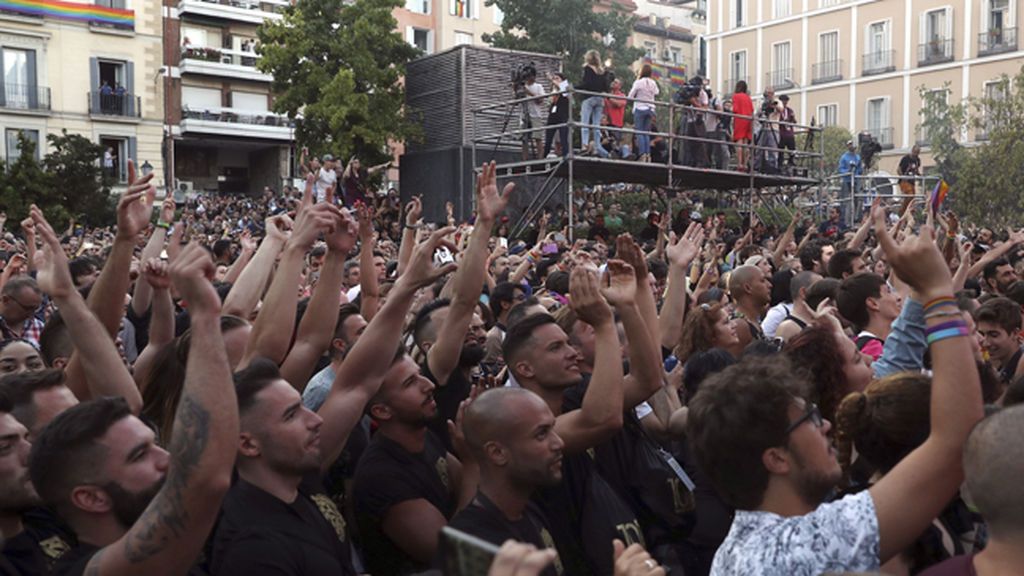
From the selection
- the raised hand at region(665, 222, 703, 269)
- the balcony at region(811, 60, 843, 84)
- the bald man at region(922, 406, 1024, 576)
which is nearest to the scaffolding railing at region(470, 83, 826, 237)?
the raised hand at region(665, 222, 703, 269)

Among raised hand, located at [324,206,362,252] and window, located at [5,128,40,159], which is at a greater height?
window, located at [5,128,40,159]

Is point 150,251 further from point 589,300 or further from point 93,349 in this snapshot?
point 589,300

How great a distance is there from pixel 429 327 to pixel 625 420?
4.65ft

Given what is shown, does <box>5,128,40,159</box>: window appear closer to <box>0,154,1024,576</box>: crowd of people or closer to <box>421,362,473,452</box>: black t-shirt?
<box>0,154,1024,576</box>: crowd of people

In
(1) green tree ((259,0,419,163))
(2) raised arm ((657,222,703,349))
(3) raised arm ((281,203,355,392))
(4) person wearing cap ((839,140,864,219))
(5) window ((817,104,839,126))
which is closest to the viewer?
(3) raised arm ((281,203,355,392))

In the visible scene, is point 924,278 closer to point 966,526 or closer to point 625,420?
point 966,526

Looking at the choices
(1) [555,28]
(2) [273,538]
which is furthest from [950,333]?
(1) [555,28]

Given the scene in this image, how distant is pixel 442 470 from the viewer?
3.97m

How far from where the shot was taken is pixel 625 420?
4.15 metres

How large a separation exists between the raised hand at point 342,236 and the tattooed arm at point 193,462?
2012 mm

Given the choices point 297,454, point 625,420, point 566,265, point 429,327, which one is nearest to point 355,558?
point 297,454

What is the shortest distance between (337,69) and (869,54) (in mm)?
24085

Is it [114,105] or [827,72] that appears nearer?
[114,105]

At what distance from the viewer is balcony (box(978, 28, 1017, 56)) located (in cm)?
3750
